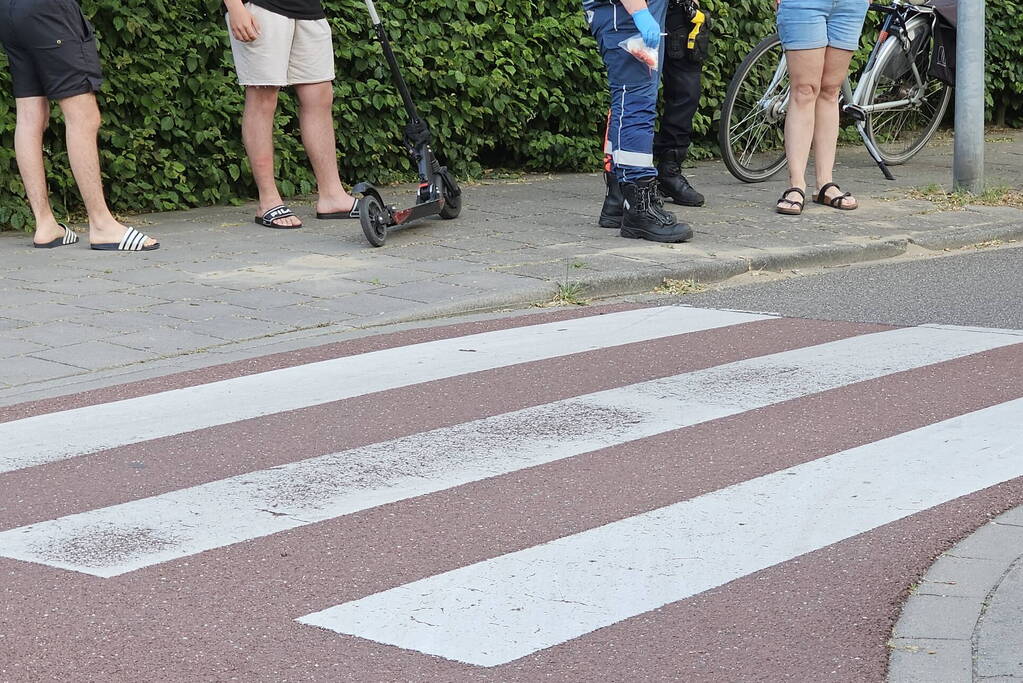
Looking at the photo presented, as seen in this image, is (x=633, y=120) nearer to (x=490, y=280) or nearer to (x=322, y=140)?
(x=490, y=280)

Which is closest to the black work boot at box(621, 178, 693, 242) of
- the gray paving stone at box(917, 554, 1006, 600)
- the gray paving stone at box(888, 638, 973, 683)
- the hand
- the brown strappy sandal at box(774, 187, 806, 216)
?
the brown strappy sandal at box(774, 187, 806, 216)

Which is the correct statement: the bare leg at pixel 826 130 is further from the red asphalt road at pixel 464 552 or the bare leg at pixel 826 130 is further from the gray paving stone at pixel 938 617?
the gray paving stone at pixel 938 617

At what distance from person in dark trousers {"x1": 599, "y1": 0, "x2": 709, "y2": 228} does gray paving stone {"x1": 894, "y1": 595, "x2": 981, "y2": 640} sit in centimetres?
598

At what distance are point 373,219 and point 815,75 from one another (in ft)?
9.62

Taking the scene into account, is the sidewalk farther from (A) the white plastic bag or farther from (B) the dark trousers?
(A) the white plastic bag

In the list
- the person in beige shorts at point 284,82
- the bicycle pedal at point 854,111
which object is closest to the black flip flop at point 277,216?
the person in beige shorts at point 284,82

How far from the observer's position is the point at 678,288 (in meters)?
7.49

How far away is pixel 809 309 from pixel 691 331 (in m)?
0.78

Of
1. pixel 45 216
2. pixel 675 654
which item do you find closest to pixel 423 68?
pixel 45 216

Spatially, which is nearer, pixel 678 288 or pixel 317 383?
pixel 317 383

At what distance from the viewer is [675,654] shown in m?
3.34

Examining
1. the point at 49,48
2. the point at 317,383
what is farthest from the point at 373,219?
the point at 317,383

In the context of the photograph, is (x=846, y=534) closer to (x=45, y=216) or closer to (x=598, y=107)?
(x=45, y=216)

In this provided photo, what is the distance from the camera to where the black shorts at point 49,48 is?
797 centimetres
